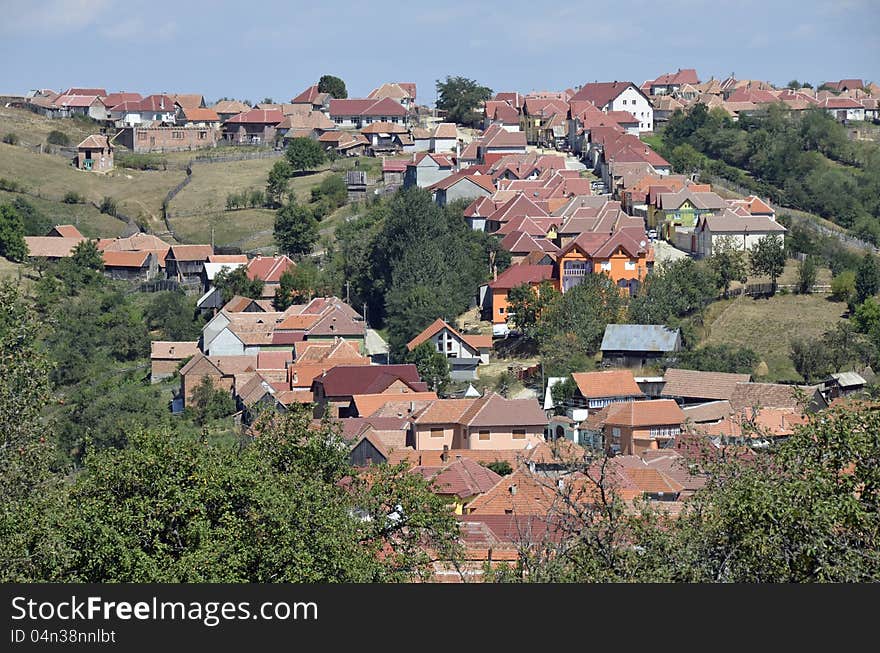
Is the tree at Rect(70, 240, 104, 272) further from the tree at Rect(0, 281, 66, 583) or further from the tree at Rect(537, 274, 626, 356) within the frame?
the tree at Rect(0, 281, 66, 583)

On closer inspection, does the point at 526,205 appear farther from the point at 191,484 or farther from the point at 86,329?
the point at 191,484

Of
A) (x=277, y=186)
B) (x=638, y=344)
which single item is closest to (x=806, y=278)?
(x=638, y=344)

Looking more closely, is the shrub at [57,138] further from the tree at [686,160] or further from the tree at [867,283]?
the tree at [867,283]

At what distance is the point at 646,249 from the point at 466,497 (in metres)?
20.6

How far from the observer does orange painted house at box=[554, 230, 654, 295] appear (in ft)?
139

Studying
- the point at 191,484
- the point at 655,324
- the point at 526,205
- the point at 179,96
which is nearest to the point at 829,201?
the point at 526,205

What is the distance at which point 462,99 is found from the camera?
6969cm

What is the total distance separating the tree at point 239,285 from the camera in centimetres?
4612

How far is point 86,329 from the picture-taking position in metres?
42.5

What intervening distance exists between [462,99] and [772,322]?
3309cm

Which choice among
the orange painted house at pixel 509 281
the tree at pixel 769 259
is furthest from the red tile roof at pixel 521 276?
the tree at pixel 769 259

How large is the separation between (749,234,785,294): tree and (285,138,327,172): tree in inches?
969

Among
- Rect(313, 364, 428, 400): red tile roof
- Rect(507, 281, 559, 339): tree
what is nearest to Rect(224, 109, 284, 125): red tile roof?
Rect(507, 281, 559, 339): tree

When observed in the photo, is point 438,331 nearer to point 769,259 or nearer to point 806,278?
point 769,259
